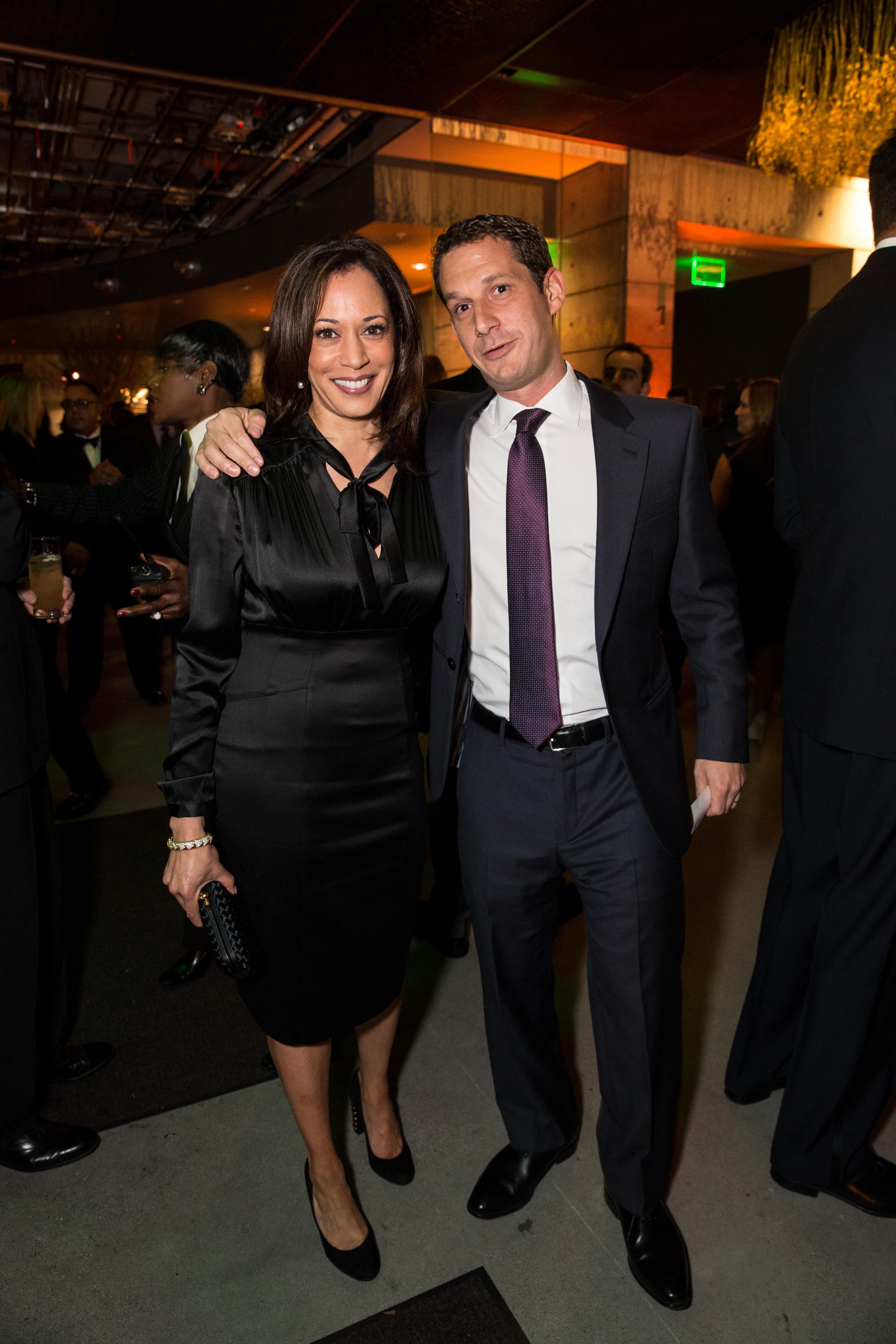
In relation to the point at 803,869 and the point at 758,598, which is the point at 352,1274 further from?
the point at 758,598

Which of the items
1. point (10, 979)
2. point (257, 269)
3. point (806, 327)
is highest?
point (257, 269)

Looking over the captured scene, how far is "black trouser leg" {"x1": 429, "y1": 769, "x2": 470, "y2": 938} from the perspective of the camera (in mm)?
2777

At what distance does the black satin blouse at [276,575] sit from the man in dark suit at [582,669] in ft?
0.25

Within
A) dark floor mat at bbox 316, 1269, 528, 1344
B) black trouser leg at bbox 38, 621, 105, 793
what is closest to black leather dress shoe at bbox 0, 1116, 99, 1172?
dark floor mat at bbox 316, 1269, 528, 1344

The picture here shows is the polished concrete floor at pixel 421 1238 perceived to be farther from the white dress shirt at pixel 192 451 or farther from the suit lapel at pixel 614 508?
the white dress shirt at pixel 192 451

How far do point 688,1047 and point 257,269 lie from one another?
11.6 meters

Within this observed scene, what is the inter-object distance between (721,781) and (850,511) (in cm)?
56

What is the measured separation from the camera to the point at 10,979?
194 cm

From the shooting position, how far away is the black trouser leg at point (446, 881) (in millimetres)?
2777

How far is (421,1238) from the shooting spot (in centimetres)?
179

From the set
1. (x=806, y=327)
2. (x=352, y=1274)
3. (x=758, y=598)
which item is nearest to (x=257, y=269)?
(x=758, y=598)

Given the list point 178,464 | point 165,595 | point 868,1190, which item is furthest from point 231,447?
point 868,1190

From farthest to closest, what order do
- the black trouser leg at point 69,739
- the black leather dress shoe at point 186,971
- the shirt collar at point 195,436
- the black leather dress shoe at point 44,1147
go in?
the black trouser leg at point 69,739 → the black leather dress shoe at point 186,971 → the shirt collar at point 195,436 → the black leather dress shoe at point 44,1147

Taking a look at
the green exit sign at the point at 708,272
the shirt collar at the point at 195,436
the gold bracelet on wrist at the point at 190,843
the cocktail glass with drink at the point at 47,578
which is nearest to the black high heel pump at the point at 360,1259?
the gold bracelet on wrist at the point at 190,843
